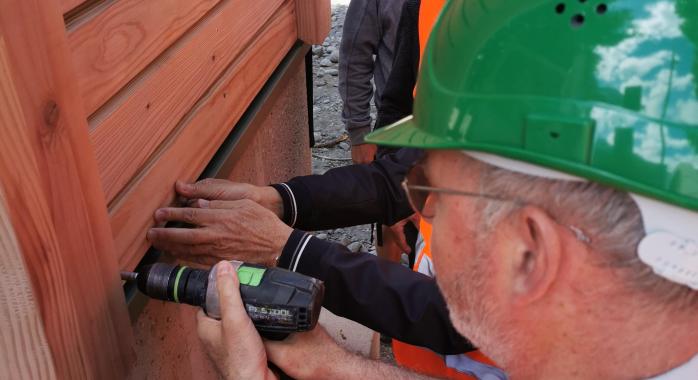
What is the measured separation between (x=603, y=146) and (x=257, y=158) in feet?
6.20

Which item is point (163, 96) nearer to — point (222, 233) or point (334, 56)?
point (222, 233)

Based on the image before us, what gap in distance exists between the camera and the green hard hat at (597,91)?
34.4 inches

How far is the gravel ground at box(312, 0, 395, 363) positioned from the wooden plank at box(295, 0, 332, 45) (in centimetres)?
181

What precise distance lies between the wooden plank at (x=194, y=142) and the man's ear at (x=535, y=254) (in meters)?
0.81

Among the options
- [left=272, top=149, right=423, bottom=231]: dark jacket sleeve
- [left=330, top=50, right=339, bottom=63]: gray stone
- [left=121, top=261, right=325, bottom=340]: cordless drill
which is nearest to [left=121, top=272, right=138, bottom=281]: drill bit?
[left=121, top=261, right=325, bottom=340]: cordless drill

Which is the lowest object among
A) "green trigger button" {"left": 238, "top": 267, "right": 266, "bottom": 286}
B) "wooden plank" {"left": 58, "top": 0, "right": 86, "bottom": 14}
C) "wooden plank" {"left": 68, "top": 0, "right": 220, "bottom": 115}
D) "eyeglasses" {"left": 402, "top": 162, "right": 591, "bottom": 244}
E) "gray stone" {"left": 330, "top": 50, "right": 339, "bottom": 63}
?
"gray stone" {"left": 330, "top": 50, "right": 339, "bottom": 63}

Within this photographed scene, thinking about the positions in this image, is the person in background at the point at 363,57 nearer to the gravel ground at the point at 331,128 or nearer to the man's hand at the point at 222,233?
the gravel ground at the point at 331,128

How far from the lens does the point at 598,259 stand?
964 millimetres

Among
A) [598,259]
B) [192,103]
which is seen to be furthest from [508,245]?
[192,103]

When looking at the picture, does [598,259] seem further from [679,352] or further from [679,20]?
[679,20]

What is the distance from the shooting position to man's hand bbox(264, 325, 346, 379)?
1437 millimetres

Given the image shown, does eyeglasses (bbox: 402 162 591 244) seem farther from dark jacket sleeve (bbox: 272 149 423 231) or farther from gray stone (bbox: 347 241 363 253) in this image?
gray stone (bbox: 347 241 363 253)

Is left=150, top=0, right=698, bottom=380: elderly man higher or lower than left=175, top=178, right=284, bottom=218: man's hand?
higher

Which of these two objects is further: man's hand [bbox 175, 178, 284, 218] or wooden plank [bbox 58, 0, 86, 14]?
man's hand [bbox 175, 178, 284, 218]
